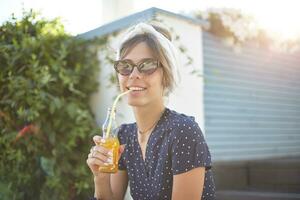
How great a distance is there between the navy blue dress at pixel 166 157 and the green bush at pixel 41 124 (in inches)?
64.5

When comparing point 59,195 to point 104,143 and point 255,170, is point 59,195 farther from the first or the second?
point 104,143

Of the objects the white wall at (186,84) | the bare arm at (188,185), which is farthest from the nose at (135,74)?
the white wall at (186,84)

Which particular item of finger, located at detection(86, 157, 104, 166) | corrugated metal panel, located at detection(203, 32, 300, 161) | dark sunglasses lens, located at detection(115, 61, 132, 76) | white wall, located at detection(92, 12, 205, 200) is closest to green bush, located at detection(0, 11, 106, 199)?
white wall, located at detection(92, 12, 205, 200)

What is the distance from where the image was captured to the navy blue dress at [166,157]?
4.79ft

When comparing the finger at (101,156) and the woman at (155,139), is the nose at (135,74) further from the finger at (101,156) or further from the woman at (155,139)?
the finger at (101,156)

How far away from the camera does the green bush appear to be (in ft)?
10.7

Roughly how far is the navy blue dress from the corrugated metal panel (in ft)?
7.23

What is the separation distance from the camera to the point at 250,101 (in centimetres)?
475

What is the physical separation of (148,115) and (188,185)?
36 cm

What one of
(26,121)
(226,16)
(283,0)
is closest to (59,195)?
(26,121)

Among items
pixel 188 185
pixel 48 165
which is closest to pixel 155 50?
pixel 188 185

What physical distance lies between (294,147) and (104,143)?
4.51m

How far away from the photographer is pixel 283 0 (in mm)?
4246

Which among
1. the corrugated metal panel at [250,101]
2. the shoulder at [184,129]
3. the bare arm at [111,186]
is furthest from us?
the corrugated metal panel at [250,101]
